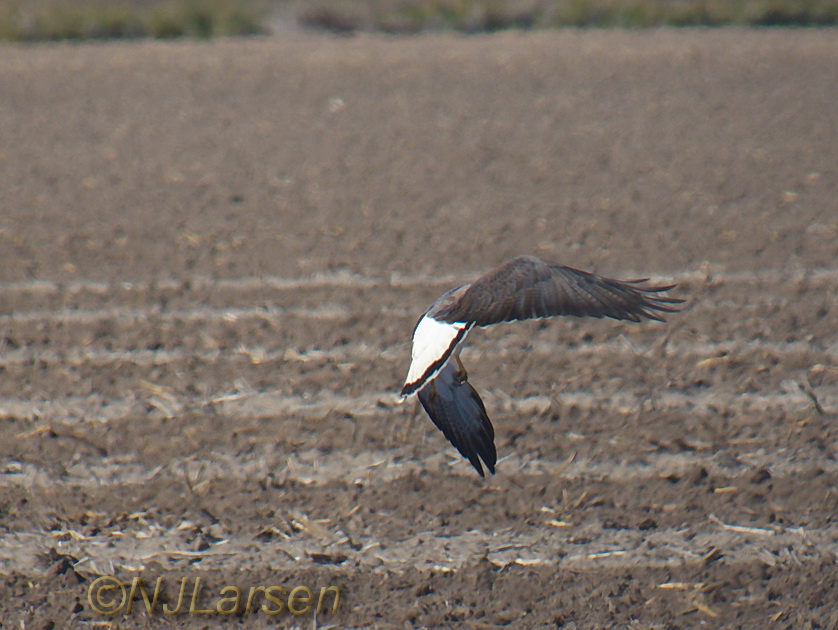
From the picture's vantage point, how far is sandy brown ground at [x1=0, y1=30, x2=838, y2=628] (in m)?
3.22

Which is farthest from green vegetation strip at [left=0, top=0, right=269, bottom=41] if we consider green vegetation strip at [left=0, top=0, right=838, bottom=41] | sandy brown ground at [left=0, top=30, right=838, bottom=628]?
sandy brown ground at [left=0, top=30, right=838, bottom=628]

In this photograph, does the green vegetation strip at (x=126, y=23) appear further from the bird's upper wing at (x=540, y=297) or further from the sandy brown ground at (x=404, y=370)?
the bird's upper wing at (x=540, y=297)

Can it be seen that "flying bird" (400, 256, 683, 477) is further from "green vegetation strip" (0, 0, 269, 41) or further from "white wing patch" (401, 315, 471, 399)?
"green vegetation strip" (0, 0, 269, 41)

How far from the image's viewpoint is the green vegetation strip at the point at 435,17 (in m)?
15.2

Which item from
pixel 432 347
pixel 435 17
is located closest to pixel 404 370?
pixel 432 347

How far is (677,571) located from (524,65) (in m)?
9.51

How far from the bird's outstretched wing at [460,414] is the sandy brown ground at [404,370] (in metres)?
0.30

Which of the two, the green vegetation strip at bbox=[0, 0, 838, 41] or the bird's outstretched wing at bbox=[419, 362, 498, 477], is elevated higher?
the bird's outstretched wing at bbox=[419, 362, 498, 477]

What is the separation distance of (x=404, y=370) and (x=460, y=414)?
122cm

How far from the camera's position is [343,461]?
3.86 meters

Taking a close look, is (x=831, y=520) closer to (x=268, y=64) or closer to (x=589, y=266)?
(x=589, y=266)

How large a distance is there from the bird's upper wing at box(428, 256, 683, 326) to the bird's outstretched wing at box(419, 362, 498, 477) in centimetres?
27

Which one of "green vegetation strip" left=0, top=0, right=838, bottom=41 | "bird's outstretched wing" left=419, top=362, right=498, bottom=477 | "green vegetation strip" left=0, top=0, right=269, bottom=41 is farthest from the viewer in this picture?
"green vegetation strip" left=0, top=0, right=838, bottom=41

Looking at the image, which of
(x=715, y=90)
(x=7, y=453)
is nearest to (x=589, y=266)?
(x=7, y=453)
